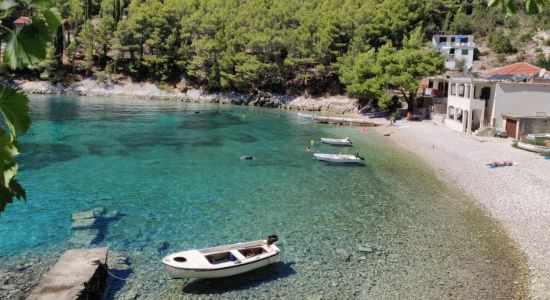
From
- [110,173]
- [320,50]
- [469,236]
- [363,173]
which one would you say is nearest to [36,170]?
[110,173]

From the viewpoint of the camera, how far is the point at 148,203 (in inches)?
954

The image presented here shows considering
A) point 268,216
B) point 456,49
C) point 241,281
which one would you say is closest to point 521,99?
point 268,216

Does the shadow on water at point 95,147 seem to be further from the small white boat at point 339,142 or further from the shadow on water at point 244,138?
the small white boat at point 339,142

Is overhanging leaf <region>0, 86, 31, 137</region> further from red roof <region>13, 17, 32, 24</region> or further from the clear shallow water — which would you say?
the clear shallow water

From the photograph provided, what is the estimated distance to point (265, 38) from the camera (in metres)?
76.2

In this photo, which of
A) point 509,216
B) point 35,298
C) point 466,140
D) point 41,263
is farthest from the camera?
point 466,140

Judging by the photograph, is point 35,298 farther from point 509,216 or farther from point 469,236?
point 509,216

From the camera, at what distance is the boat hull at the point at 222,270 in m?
15.2

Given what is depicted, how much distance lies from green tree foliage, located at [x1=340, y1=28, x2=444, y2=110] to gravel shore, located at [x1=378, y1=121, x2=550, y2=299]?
34.1ft

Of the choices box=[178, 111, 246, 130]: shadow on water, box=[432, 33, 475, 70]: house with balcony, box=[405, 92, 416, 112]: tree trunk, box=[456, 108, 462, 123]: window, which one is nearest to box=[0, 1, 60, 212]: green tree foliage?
box=[178, 111, 246, 130]: shadow on water

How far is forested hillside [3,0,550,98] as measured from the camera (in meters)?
75.4

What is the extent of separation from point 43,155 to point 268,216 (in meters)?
22.0

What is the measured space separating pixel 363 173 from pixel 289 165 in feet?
19.4

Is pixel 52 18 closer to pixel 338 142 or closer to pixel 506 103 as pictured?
pixel 338 142
